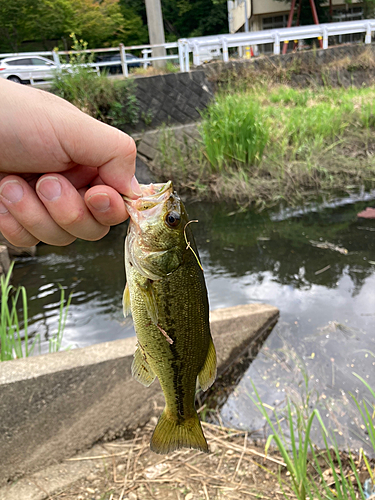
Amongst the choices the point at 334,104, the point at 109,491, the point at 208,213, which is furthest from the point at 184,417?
the point at 334,104

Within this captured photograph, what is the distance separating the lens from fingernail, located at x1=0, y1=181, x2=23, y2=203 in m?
1.40

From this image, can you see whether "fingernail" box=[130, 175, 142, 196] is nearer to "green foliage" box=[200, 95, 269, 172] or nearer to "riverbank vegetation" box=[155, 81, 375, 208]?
"riverbank vegetation" box=[155, 81, 375, 208]

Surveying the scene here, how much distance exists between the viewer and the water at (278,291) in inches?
125

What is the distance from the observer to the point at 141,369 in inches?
52.2

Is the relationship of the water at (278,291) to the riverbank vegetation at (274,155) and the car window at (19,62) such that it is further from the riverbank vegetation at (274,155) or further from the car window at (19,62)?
the car window at (19,62)

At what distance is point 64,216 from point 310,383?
2609mm

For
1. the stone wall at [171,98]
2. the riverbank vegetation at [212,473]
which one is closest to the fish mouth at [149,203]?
the riverbank vegetation at [212,473]

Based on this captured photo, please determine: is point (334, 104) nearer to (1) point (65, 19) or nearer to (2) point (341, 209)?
(2) point (341, 209)

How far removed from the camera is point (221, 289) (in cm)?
507

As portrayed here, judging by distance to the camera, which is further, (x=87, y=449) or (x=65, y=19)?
(x=65, y=19)

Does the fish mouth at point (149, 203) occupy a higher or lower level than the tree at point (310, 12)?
lower

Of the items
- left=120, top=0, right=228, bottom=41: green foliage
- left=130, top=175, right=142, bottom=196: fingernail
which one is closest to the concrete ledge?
left=130, top=175, right=142, bottom=196: fingernail

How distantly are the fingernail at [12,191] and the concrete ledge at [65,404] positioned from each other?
56.3 inches

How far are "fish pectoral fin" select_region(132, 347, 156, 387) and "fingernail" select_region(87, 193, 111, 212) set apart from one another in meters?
0.50
